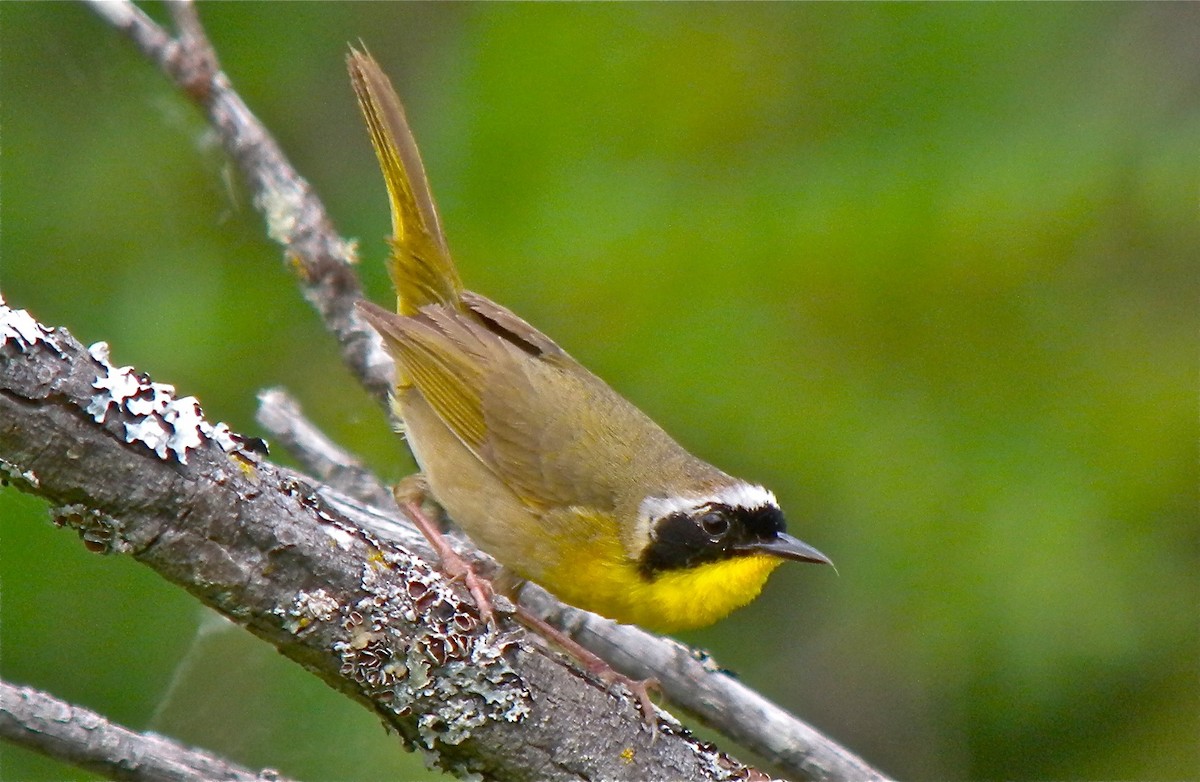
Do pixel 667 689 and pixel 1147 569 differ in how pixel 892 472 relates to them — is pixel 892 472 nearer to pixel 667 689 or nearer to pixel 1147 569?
pixel 1147 569

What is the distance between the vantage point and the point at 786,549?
3.26 m

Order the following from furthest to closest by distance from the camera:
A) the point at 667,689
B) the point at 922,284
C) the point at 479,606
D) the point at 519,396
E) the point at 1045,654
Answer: the point at 922,284 → the point at 1045,654 → the point at 519,396 → the point at 667,689 → the point at 479,606

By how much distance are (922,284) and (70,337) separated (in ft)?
10.4

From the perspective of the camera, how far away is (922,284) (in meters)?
4.36

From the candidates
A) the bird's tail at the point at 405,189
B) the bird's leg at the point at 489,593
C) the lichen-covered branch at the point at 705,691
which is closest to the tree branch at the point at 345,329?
the lichen-covered branch at the point at 705,691

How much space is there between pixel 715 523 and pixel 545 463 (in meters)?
0.55

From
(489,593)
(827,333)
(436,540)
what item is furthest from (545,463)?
(827,333)

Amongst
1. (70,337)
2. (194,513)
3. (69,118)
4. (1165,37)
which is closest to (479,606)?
(194,513)

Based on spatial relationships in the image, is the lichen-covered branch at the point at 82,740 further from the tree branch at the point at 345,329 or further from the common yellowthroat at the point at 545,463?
the common yellowthroat at the point at 545,463

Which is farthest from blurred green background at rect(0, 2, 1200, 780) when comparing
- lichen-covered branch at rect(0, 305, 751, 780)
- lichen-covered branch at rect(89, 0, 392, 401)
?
lichen-covered branch at rect(0, 305, 751, 780)

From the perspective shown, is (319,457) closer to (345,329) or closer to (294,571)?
(345,329)

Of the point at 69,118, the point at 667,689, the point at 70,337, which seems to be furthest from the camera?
the point at 69,118

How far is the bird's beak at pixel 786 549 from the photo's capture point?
3.24 m

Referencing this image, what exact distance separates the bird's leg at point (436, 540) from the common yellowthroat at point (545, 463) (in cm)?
7
